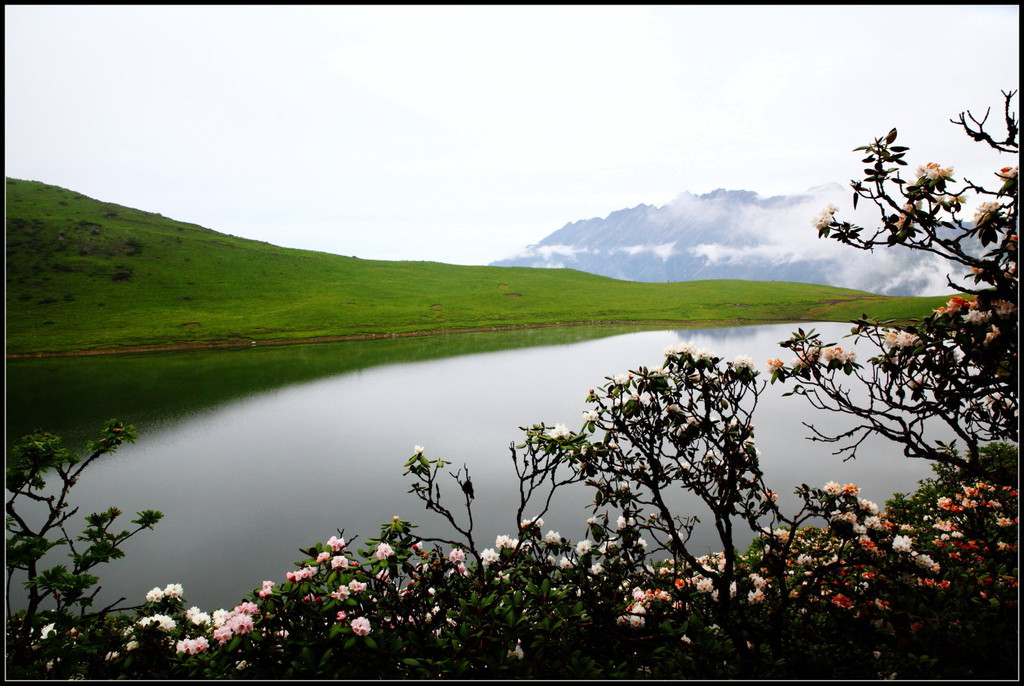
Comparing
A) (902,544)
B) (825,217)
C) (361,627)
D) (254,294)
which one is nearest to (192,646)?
(361,627)

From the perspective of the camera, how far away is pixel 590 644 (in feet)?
11.5

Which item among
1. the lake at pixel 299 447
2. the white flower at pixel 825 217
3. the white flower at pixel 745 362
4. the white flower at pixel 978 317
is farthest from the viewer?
the lake at pixel 299 447

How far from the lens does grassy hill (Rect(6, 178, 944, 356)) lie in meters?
45.3

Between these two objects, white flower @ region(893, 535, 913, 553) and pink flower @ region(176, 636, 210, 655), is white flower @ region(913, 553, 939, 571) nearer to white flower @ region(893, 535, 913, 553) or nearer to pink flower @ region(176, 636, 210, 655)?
white flower @ region(893, 535, 913, 553)

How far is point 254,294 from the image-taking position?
63.1 meters

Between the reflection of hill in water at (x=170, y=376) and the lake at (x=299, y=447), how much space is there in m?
0.16

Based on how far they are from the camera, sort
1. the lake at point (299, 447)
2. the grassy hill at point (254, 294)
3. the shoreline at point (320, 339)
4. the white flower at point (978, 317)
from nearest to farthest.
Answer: the white flower at point (978, 317) < the lake at point (299, 447) < the shoreline at point (320, 339) < the grassy hill at point (254, 294)

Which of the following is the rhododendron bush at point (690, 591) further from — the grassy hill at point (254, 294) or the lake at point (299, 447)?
the grassy hill at point (254, 294)

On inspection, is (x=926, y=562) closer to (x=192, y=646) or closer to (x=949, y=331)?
(x=949, y=331)

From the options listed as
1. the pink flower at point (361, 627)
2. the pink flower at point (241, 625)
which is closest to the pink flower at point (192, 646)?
the pink flower at point (241, 625)

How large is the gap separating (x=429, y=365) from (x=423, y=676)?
85.5ft

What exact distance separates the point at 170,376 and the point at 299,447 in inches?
697

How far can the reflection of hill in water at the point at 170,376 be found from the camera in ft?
55.7

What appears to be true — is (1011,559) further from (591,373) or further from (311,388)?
(311,388)
